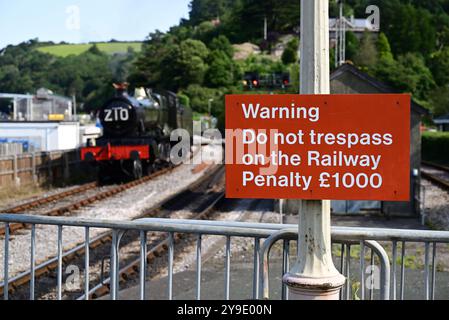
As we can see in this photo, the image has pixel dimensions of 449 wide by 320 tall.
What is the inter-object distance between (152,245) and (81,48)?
135m

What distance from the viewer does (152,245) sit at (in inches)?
496

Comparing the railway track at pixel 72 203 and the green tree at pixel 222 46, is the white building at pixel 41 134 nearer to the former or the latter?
the railway track at pixel 72 203

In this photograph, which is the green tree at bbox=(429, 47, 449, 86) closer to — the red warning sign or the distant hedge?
the distant hedge

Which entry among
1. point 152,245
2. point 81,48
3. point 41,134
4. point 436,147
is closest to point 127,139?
point 41,134

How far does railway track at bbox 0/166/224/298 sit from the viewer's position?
29.3 feet

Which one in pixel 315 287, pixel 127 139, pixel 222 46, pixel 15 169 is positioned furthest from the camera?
pixel 222 46

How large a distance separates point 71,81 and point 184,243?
10353cm

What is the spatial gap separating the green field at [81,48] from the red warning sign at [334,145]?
412 ft

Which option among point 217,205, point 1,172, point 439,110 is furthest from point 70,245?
point 439,110

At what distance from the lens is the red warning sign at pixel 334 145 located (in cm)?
363

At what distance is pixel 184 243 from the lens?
13.2 m

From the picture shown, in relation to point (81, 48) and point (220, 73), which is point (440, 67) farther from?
point (81, 48)

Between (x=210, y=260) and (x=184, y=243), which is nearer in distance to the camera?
(x=210, y=260)
